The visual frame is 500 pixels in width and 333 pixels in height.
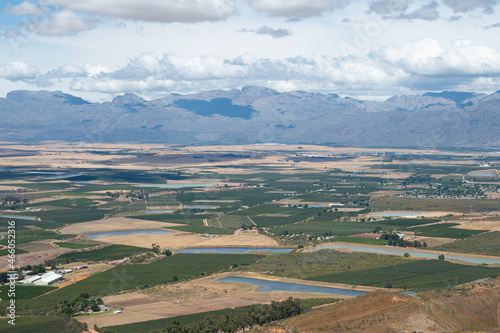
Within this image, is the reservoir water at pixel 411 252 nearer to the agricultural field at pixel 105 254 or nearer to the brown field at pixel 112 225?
the agricultural field at pixel 105 254

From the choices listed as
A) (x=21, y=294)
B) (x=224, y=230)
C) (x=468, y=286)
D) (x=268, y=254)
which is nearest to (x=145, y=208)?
(x=224, y=230)

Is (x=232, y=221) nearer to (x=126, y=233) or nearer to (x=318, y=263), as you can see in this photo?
(x=126, y=233)

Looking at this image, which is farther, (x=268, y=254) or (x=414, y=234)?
(x=414, y=234)

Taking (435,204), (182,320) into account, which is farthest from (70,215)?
(435,204)

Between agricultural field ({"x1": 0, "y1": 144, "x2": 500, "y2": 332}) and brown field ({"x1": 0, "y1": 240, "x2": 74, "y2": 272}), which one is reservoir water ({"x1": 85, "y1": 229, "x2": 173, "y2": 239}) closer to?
agricultural field ({"x1": 0, "y1": 144, "x2": 500, "y2": 332})

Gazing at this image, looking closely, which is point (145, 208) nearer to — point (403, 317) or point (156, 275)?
point (156, 275)

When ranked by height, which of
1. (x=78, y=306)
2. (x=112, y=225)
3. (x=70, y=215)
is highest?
(x=78, y=306)
